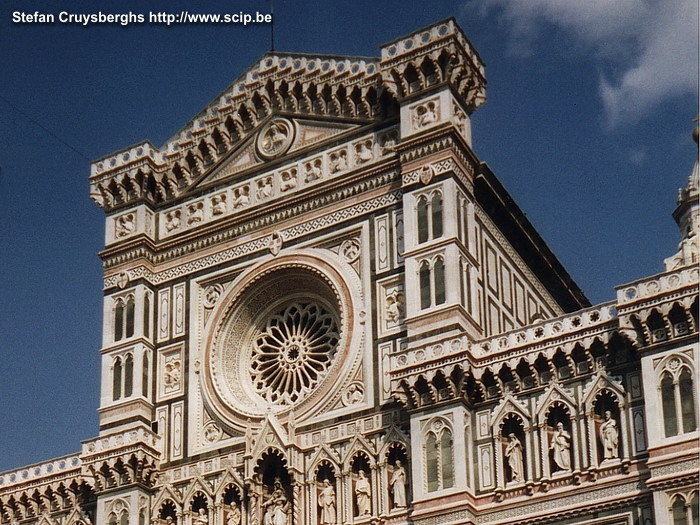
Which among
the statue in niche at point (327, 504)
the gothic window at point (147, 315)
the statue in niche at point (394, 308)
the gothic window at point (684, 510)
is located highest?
the gothic window at point (147, 315)

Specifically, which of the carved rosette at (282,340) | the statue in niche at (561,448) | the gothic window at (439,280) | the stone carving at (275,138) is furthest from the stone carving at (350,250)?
the statue in niche at (561,448)

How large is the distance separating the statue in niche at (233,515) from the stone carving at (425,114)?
8.83m

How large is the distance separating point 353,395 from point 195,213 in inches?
268

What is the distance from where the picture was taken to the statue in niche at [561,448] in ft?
98.8

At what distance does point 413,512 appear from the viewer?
1210 inches

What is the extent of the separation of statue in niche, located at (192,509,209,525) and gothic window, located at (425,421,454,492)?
207 inches

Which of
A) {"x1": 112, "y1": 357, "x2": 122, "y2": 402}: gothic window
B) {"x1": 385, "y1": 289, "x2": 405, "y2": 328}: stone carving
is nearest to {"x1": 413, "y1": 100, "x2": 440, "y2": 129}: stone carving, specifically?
{"x1": 385, "y1": 289, "x2": 405, "y2": 328}: stone carving

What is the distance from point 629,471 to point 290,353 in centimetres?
883

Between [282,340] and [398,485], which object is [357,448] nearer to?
[398,485]

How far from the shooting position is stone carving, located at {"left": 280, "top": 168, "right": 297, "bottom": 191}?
119 feet

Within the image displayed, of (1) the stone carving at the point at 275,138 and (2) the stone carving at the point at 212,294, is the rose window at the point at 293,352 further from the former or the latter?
(1) the stone carving at the point at 275,138

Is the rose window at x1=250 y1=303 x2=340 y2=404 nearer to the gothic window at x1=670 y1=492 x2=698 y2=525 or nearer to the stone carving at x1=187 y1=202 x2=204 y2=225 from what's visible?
the stone carving at x1=187 y1=202 x2=204 y2=225

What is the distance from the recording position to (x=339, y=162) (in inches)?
1410

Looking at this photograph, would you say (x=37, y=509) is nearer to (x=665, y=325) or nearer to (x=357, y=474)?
(x=357, y=474)
